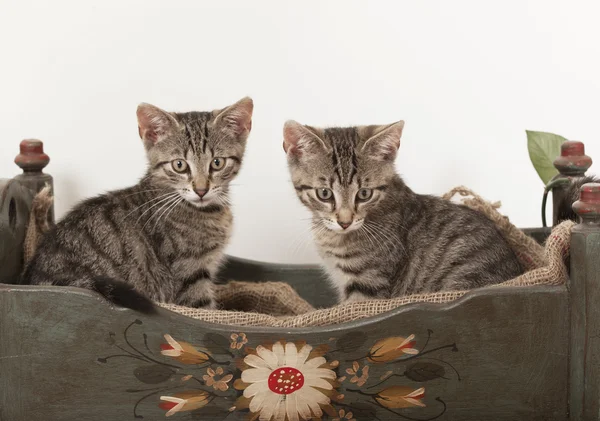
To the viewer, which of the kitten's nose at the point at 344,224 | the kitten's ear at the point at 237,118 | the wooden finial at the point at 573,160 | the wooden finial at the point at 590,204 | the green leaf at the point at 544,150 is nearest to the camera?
the wooden finial at the point at 590,204

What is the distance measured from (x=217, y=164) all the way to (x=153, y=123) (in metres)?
0.20

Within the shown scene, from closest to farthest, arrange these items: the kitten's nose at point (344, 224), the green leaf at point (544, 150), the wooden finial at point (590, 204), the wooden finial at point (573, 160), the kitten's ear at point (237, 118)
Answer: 1. the wooden finial at point (590, 204)
2. the kitten's nose at point (344, 224)
3. the kitten's ear at point (237, 118)
4. the wooden finial at point (573, 160)
5. the green leaf at point (544, 150)

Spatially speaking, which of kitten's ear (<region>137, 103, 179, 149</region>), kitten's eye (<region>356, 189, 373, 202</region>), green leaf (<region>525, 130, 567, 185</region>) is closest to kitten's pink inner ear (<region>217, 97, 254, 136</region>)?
kitten's ear (<region>137, 103, 179, 149</region>)

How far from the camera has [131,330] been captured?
1510 mm

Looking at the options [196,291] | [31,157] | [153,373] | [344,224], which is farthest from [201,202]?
[31,157]

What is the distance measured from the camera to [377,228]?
6.00ft

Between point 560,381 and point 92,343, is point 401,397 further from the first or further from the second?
point 92,343

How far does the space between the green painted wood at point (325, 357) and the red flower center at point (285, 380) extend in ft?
0.21

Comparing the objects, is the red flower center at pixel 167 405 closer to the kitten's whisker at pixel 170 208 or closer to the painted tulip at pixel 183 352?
the painted tulip at pixel 183 352

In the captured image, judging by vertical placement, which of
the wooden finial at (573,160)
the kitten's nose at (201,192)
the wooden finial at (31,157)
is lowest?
the kitten's nose at (201,192)

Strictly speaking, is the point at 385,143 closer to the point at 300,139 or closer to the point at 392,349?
the point at 300,139

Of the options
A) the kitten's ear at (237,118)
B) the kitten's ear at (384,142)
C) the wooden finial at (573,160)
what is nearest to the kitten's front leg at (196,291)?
the kitten's ear at (237,118)

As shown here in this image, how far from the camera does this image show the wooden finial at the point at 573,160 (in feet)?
6.58

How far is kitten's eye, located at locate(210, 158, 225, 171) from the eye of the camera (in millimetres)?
1856
